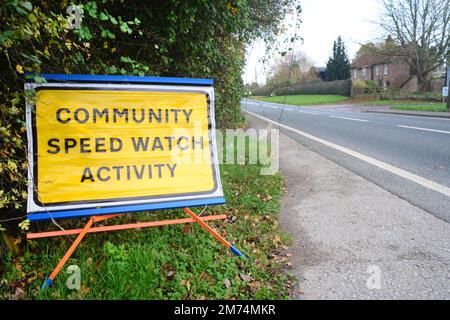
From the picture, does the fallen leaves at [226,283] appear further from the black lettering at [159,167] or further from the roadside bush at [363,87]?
the roadside bush at [363,87]

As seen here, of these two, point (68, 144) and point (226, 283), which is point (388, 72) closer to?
point (226, 283)

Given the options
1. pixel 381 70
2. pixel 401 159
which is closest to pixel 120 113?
pixel 401 159

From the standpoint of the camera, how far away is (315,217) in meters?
3.51

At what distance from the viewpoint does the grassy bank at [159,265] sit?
220 centimetres

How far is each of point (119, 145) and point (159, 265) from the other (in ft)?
3.35

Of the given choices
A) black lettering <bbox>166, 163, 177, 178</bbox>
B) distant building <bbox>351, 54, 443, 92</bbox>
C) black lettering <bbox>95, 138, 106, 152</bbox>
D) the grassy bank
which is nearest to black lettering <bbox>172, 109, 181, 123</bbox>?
black lettering <bbox>166, 163, 177, 178</bbox>

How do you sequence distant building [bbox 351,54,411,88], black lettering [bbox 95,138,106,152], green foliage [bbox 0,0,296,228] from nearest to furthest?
1. green foliage [bbox 0,0,296,228]
2. black lettering [bbox 95,138,106,152]
3. distant building [bbox 351,54,411,88]

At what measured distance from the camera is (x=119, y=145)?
254 cm

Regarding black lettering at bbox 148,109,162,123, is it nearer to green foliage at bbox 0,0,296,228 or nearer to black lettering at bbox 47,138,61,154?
green foliage at bbox 0,0,296,228

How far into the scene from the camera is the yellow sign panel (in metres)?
2.33

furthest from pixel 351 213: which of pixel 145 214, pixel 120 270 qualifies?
pixel 120 270

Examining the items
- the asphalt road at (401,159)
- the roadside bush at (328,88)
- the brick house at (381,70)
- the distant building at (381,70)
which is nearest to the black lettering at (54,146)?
the asphalt road at (401,159)

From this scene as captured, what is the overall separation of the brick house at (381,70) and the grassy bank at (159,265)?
45116 mm

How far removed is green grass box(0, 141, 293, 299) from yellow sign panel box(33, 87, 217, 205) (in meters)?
0.48
